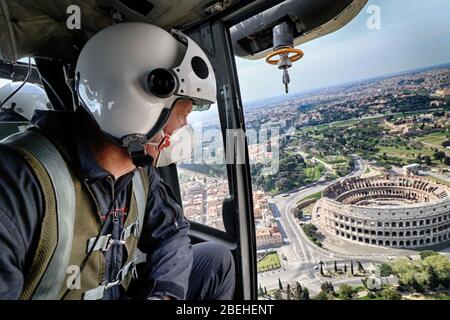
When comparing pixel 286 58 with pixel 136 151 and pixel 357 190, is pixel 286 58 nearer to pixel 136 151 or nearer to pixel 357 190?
pixel 357 190

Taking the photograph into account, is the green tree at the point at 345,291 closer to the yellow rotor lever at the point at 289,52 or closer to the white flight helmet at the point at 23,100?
the yellow rotor lever at the point at 289,52

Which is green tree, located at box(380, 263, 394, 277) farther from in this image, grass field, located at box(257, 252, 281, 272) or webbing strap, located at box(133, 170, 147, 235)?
webbing strap, located at box(133, 170, 147, 235)

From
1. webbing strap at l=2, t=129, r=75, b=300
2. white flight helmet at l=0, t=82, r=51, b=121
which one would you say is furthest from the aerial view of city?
white flight helmet at l=0, t=82, r=51, b=121

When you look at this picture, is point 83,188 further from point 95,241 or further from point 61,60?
point 61,60

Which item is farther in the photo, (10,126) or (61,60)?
(10,126)

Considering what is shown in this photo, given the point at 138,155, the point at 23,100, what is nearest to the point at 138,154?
the point at 138,155
